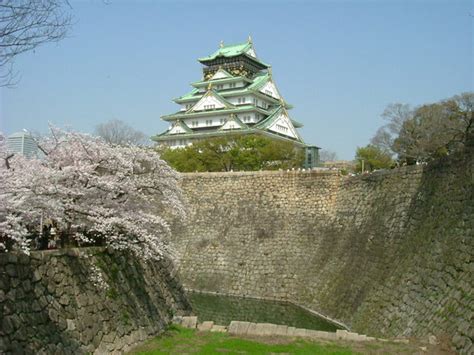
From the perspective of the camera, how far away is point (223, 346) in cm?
985

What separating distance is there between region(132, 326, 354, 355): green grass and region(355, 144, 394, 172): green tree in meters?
23.9

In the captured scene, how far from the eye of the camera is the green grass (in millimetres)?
9414

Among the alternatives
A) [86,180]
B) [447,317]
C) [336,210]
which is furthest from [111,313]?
[336,210]

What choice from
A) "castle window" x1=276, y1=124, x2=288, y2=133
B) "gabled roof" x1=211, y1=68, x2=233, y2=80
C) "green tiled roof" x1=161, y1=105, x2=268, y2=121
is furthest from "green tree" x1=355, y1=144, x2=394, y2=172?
"gabled roof" x1=211, y1=68, x2=233, y2=80

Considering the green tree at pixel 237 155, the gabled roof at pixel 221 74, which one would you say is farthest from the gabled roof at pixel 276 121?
the green tree at pixel 237 155

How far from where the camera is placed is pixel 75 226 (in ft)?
32.0

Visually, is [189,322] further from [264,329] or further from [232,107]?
[232,107]

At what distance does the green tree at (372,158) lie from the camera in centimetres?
3294

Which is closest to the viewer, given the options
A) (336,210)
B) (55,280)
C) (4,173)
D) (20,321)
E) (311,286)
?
(20,321)

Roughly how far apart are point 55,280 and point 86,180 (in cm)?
283

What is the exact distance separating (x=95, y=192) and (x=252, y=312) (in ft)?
30.4

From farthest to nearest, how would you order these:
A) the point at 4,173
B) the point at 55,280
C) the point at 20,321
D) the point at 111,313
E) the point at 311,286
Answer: the point at 311,286 → the point at 111,313 → the point at 55,280 → the point at 4,173 → the point at 20,321

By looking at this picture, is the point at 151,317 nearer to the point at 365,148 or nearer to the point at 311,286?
the point at 311,286

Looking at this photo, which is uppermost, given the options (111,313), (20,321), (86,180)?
(86,180)
